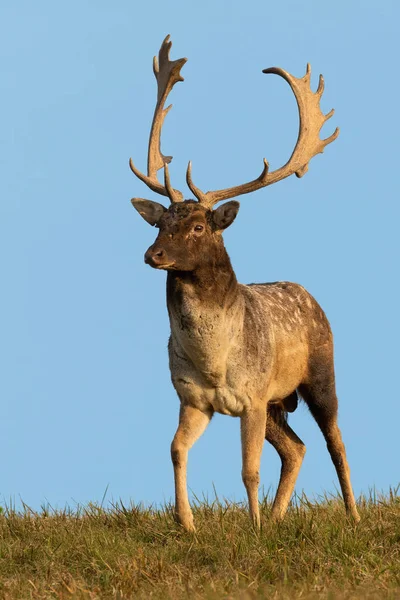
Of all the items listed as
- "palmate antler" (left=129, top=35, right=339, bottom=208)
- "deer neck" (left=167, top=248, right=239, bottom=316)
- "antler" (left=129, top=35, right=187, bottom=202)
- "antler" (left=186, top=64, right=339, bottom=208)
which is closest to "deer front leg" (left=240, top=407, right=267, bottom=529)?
"deer neck" (left=167, top=248, right=239, bottom=316)

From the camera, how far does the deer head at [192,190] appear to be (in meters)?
8.48

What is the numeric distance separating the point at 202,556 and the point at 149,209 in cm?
289

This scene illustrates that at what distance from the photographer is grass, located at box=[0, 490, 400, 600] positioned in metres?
6.90

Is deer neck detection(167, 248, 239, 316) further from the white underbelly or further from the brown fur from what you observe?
the white underbelly

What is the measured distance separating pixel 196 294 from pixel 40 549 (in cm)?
226

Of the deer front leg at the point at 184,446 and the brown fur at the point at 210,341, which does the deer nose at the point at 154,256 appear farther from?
the deer front leg at the point at 184,446

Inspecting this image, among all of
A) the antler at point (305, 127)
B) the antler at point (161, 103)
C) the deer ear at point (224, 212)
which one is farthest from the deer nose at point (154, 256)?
the antler at point (305, 127)

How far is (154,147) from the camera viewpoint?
10.2 meters

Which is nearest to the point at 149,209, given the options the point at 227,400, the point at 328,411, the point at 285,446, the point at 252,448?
the point at 227,400

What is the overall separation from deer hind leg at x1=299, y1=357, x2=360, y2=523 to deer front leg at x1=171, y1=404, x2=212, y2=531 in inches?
71.2

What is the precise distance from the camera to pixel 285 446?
10383 millimetres

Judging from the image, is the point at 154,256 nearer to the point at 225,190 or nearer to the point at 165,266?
the point at 165,266

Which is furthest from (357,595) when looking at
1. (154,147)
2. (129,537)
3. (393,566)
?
(154,147)

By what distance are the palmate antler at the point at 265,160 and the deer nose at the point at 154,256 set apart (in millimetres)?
1163
